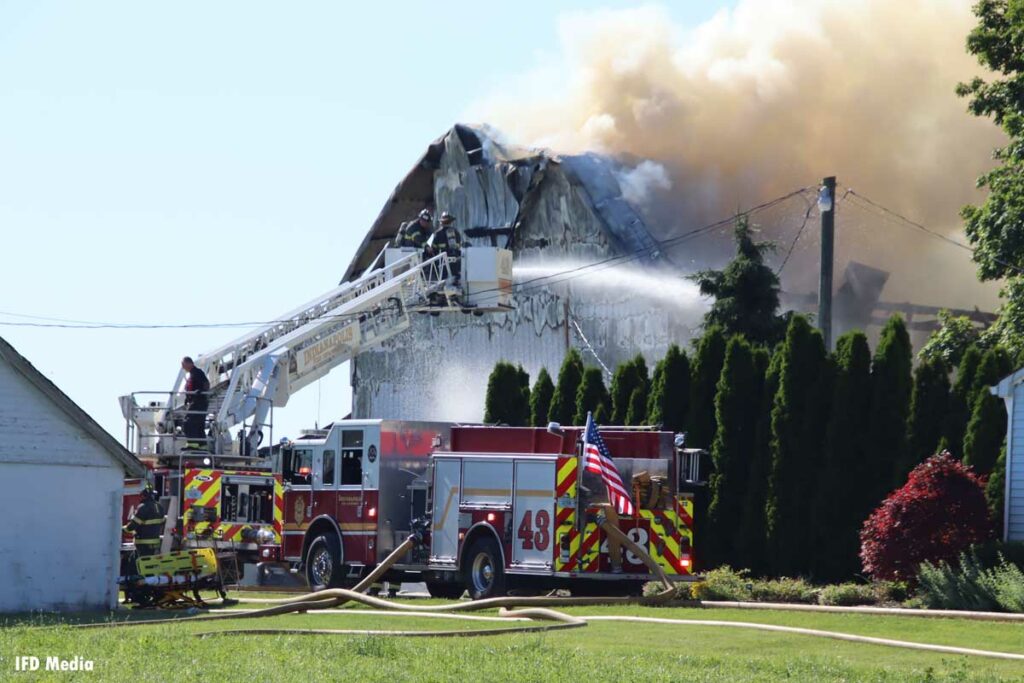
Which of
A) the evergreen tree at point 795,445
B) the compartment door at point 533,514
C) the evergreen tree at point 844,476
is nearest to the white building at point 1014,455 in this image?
the evergreen tree at point 844,476

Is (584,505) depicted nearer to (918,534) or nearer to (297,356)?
(918,534)

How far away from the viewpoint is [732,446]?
28.6m

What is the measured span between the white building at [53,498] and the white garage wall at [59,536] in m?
0.01

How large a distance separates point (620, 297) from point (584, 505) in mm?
21365

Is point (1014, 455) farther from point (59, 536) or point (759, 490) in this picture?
point (59, 536)

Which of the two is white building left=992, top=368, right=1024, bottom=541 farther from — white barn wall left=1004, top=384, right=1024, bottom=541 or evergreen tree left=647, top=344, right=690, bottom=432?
evergreen tree left=647, top=344, right=690, bottom=432

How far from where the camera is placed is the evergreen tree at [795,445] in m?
27.0

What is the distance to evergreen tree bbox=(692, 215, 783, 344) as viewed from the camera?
36.2 meters

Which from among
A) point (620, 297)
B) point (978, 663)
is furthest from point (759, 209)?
point (978, 663)

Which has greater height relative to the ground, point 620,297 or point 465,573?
point 620,297

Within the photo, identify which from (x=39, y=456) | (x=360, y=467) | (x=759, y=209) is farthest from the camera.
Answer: (x=759, y=209)

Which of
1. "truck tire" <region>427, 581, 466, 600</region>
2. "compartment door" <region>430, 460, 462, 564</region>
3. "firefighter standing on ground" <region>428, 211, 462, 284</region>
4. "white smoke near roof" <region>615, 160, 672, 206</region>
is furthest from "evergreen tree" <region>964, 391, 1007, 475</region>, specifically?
"white smoke near roof" <region>615, 160, 672, 206</region>

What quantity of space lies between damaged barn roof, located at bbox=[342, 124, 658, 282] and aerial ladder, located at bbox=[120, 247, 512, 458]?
6.74 metres

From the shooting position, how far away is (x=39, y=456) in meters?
22.5
